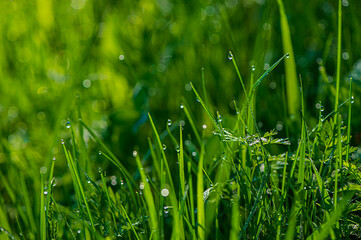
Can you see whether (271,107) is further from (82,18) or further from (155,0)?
(82,18)

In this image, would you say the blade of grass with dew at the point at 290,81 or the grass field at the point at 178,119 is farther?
the blade of grass with dew at the point at 290,81

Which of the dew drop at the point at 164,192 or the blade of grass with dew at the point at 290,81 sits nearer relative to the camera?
the dew drop at the point at 164,192

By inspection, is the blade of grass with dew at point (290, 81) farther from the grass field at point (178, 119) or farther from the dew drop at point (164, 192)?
the dew drop at point (164, 192)

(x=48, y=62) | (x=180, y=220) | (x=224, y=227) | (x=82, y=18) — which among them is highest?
(x=82, y=18)

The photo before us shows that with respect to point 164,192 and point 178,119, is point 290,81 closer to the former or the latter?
point 178,119

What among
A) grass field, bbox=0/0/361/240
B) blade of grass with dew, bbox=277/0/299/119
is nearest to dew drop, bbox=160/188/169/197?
grass field, bbox=0/0/361/240

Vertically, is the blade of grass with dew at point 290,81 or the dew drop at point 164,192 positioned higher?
the blade of grass with dew at point 290,81

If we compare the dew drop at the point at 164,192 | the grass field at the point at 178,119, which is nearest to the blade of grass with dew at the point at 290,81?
the grass field at the point at 178,119

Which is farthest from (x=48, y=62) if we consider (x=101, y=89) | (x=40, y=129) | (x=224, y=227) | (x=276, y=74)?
(x=224, y=227)
